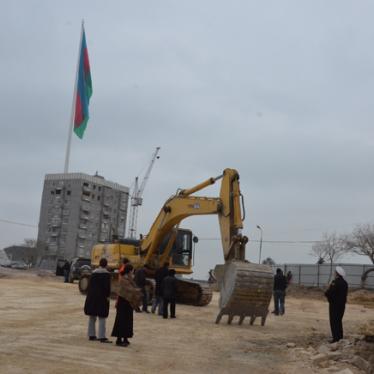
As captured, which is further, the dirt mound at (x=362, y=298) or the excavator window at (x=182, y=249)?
the dirt mound at (x=362, y=298)

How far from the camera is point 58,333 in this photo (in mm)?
11891

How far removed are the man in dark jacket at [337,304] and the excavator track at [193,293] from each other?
10.4m

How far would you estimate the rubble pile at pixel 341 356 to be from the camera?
9.30 metres

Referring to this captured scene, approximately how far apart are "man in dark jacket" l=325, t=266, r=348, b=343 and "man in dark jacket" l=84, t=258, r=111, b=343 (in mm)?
4761

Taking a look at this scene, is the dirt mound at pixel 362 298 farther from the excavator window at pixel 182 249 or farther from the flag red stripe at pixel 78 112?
the flag red stripe at pixel 78 112

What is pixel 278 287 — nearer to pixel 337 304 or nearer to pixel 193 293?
pixel 193 293

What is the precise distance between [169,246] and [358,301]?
20.4 metres

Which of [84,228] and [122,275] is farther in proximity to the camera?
[84,228]

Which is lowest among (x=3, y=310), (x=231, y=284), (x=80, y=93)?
(x=3, y=310)

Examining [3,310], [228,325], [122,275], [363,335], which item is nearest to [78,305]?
[3,310]

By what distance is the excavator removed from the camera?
15078 millimetres

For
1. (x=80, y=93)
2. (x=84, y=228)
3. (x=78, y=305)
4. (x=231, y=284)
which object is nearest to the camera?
(x=231, y=284)

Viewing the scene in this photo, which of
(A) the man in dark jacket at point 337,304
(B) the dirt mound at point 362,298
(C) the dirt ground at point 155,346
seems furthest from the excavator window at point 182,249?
(B) the dirt mound at point 362,298

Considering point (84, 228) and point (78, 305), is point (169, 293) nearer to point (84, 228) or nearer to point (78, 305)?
point (78, 305)
